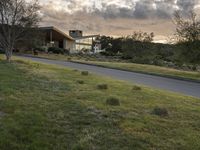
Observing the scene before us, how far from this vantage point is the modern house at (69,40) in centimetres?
7615

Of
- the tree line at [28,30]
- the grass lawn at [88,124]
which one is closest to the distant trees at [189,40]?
the tree line at [28,30]

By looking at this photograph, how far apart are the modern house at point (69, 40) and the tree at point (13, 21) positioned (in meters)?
33.3

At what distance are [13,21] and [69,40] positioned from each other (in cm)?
5606

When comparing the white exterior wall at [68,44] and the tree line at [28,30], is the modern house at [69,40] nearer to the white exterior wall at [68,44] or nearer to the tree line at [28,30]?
the white exterior wall at [68,44]

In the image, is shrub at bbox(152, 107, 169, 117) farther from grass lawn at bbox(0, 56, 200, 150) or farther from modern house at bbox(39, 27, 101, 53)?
modern house at bbox(39, 27, 101, 53)

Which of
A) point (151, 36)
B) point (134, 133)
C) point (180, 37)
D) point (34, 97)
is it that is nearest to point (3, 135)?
point (134, 133)

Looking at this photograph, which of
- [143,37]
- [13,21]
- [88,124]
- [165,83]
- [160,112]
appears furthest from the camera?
[143,37]

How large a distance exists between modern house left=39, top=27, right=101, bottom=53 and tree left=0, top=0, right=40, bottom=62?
33265 millimetres

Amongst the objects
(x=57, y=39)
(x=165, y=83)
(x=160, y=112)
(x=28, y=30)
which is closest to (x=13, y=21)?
(x=28, y=30)

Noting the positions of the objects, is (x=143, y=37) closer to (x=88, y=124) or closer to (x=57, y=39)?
(x=57, y=39)

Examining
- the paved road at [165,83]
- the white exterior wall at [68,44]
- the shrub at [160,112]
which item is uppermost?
the white exterior wall at [68,44]

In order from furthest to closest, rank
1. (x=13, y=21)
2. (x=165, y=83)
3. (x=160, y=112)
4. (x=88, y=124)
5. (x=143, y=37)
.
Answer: (x=143, y=37) → (x=13, y=21) → (x=165, y=83) → (x=160, y=112) → (x=88, y=124)

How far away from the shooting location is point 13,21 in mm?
29250

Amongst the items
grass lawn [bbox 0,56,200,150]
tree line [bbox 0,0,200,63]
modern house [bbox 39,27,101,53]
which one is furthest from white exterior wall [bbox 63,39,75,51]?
grass lawn [bbox 0,56,200,150]
